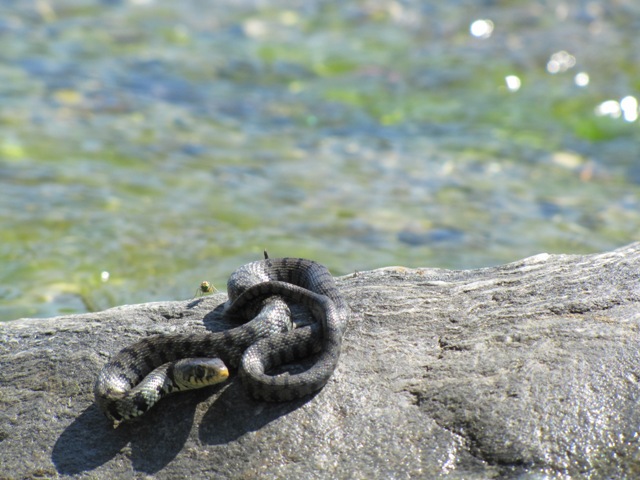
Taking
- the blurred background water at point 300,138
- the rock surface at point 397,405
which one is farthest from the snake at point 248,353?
the blurred background water at point 300,138

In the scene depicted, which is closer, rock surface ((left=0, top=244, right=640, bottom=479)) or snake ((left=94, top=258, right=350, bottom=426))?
rock surface ((left=0, top=244, right=640, bottom=479))

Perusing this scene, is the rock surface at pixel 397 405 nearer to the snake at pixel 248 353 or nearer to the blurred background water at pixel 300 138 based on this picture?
the snake at pixel 248 353

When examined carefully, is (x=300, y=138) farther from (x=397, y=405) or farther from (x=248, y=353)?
(x=397, y=405)

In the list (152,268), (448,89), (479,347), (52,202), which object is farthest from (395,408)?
(448,89)

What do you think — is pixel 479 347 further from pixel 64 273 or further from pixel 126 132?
pixel 126 132

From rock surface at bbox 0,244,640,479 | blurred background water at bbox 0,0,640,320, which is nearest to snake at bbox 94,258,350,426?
rock surface at bbox 0,244,640,479

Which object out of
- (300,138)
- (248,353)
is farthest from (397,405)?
(300,138)

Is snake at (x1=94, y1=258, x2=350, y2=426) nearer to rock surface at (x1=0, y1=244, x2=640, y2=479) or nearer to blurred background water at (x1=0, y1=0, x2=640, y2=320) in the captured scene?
rock surface at (x1=0, y1=244, x2=640, y2=479)
